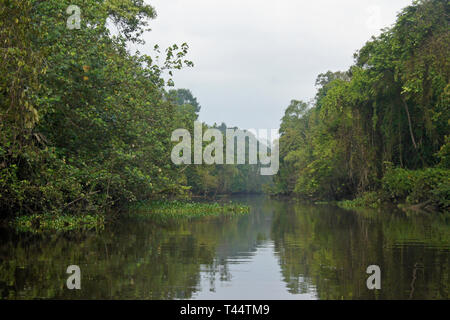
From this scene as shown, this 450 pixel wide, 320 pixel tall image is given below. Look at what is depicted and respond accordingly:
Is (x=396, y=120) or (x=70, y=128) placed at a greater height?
(x=396, y=120)

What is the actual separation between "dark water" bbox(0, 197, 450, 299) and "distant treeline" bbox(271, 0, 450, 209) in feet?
57.1

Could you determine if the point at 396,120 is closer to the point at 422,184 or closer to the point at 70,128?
the point at 422,184

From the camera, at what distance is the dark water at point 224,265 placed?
27.2 ft

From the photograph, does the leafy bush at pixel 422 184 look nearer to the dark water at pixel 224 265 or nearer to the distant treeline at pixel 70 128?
the dark water at pixel 224 265

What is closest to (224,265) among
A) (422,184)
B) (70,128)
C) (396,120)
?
(70,128)

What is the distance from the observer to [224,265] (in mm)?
11383

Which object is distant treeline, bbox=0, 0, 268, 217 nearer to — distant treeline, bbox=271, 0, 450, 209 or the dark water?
the dark water

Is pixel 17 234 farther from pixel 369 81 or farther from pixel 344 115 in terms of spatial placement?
pixel 344 115

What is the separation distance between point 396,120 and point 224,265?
31833 millimetres

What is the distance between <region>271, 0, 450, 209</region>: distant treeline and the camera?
32875 mm

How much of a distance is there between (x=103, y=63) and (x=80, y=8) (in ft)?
9.29

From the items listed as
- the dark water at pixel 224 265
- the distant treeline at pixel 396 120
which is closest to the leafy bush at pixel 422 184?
the distant treeline at pixel 396 120

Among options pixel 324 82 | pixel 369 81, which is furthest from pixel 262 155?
pixel 369 81

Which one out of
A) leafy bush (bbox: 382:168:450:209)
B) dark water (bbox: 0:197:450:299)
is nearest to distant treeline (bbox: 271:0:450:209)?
leafy bush (bbox: 382:168:450:209)
